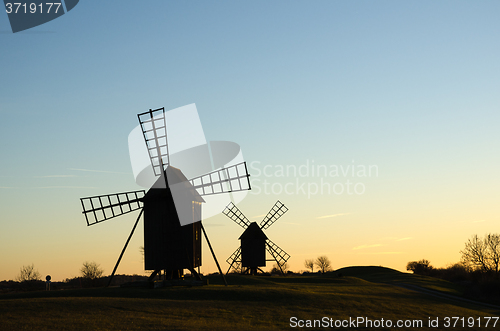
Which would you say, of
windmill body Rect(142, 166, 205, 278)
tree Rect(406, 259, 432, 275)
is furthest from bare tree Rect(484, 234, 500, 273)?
windmill body Rect(142, 166, 205, 278)

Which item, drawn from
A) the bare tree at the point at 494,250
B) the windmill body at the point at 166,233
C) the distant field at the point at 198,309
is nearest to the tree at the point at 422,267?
the bare tree at the point at 494,250

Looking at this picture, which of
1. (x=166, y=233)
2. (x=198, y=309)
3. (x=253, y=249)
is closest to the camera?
(x=198, y=309)

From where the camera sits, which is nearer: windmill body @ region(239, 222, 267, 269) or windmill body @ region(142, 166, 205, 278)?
windmill body @ region(142, 166, 205, 278)

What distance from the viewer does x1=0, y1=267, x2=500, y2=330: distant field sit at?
704 inches

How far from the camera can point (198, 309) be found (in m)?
22.0

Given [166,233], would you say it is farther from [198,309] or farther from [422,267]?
[422,267]

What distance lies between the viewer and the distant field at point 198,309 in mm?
17875

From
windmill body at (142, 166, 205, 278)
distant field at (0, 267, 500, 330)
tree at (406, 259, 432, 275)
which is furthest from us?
tree at (406, 259, 432, 275)

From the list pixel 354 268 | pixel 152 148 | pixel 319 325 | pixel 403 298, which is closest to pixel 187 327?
pixel 319 325

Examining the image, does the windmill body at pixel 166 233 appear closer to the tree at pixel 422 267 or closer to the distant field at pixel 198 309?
the distant field at pixel 198 309

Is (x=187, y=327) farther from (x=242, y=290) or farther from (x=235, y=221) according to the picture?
(x=235, y=221)

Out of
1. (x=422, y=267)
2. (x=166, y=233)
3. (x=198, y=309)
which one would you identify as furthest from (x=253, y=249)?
(x=422, y=267)

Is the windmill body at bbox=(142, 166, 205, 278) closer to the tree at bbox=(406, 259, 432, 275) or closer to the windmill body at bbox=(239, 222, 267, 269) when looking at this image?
the windmill body at bbox=(239, 222, 267, 269)

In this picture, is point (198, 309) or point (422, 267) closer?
point (198, 309)
